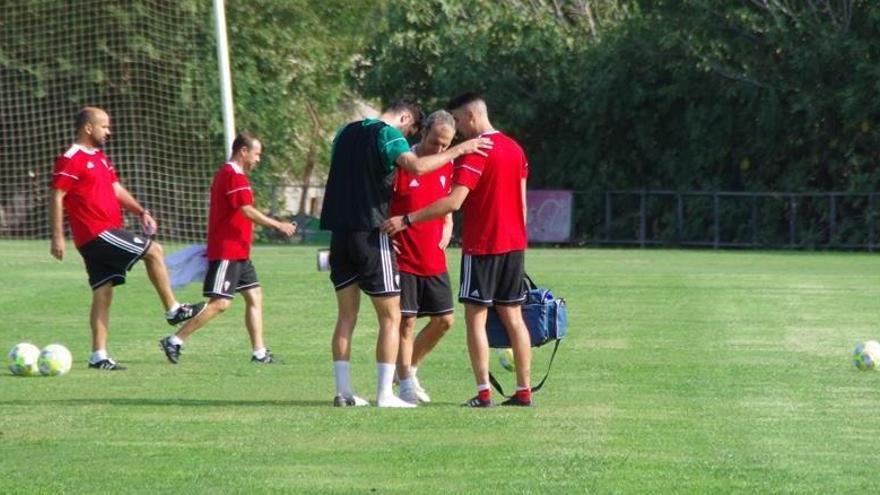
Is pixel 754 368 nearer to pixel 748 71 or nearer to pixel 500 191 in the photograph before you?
pixel 500 191

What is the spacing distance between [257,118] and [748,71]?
11659 mm

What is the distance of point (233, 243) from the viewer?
14.6 meters

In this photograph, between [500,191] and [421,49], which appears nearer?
[500,191]

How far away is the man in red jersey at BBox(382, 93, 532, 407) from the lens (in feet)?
35.3

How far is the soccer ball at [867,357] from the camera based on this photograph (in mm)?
13438

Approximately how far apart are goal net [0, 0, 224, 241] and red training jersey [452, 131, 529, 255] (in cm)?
2438

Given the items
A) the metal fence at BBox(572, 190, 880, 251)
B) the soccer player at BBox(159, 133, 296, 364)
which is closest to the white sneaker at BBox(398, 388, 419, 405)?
the soccer player at BBox(159, 133, 296, 364)

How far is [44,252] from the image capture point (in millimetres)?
34969

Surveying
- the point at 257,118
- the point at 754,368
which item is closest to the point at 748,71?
the point at 257,118

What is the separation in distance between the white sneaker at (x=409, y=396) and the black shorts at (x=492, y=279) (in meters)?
0.87

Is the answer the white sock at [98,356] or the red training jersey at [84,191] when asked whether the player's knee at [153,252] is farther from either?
the white sock at [98,356]

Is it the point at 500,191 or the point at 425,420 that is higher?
the point at 500,191

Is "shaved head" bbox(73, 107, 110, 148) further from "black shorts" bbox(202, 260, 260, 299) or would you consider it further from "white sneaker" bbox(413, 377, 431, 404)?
"white sneaker" bbox(413, 377, 431, 404)

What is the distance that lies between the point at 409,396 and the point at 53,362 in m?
3.12
